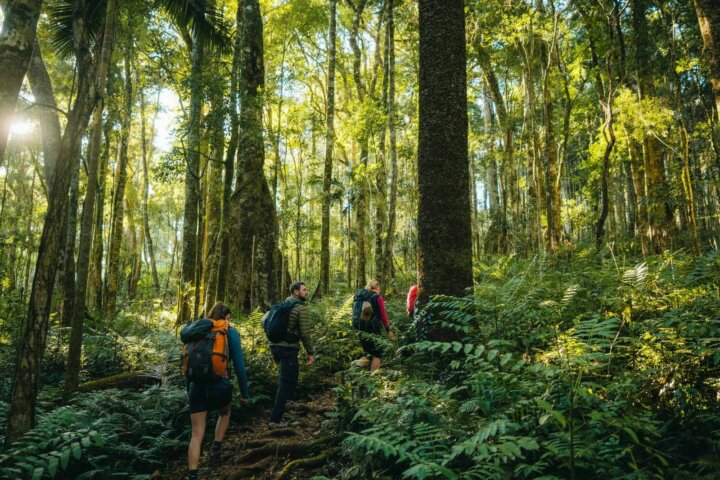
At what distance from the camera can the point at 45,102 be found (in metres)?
9.30

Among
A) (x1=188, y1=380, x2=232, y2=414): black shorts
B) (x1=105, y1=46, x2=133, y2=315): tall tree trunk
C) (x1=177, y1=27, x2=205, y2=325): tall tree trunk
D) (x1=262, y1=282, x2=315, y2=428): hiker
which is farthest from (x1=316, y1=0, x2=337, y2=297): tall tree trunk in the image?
(x1=188, y1=380, x2=232, y2=414): black shorts

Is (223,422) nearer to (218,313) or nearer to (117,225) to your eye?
(218,313)

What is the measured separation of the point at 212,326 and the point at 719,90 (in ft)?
22.6

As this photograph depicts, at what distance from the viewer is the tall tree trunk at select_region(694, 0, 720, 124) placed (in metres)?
5.14

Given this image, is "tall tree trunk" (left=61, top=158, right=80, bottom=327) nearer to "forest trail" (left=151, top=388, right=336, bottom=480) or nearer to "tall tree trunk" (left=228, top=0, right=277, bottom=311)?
"tall tree trunk" (left=228, top=0, right=277, bottom=311)

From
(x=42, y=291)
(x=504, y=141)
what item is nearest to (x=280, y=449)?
(x=42, y=291)

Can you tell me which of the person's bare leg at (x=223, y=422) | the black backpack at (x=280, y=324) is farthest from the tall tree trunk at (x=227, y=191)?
the person's bare leg at (x=223, y=422)

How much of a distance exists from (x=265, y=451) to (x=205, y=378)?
1182mm

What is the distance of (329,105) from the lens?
14422mm

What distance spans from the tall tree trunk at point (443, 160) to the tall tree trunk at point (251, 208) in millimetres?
6439

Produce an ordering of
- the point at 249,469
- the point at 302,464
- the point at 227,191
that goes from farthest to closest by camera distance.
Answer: the point at 227,191 → the point at 249,469 → the point at 302,464

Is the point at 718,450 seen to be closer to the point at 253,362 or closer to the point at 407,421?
the point at 407,421

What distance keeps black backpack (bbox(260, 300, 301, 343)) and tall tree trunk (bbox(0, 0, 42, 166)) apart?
369 centimetres

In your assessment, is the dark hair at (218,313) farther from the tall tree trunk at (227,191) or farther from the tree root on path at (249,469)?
the tall tree trunk at (227,191)
